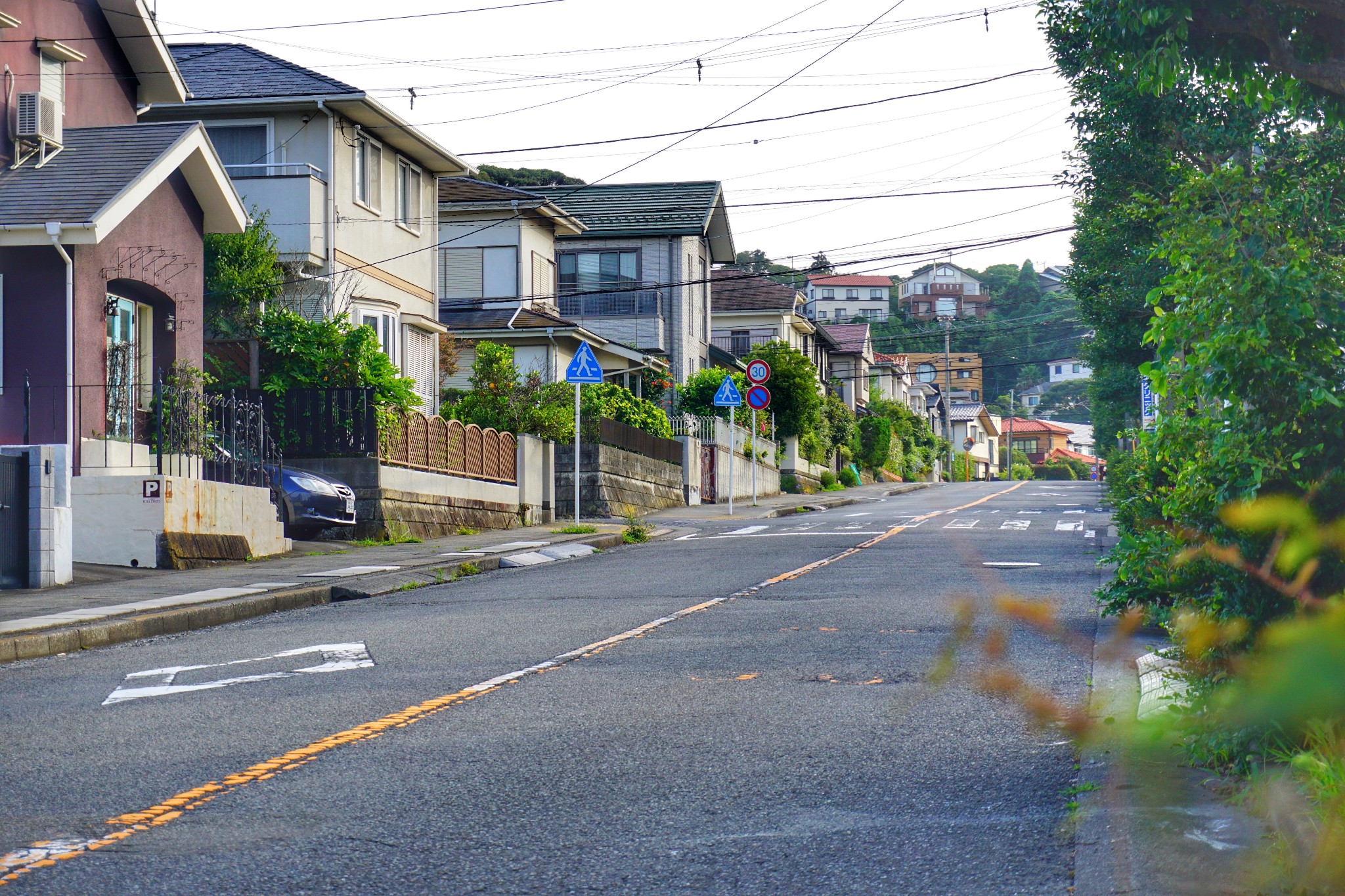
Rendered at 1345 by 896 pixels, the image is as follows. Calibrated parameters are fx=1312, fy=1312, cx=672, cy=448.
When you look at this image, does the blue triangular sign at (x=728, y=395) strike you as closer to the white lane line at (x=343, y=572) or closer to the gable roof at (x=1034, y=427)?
the white lane line at (x=343, y=572)

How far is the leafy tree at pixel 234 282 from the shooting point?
23016mm

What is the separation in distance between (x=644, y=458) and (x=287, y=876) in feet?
89.3

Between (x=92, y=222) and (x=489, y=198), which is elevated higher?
(x=489, y=198)

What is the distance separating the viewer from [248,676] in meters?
8.38

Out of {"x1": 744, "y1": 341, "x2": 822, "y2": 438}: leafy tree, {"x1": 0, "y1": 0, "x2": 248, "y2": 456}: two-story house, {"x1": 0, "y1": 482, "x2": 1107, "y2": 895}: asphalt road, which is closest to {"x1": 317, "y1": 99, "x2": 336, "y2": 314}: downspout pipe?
{"x1": 0, "y1": 0, "x2": 248, "y2": 456}: two-story house

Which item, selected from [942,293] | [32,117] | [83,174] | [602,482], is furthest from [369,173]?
[942,293]

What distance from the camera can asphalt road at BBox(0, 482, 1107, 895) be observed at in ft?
13.9

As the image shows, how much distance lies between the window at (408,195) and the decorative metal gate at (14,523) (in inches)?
598

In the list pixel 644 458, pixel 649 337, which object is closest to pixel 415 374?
pixel 644 458

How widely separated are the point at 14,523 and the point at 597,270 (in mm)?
31542

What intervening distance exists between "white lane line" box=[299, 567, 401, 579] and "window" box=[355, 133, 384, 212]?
12.2 meters

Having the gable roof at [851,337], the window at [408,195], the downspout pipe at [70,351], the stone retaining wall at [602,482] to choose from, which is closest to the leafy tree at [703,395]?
the stone retaining wall at [602,482]

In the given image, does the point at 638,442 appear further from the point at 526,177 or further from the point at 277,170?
the point at 526,177

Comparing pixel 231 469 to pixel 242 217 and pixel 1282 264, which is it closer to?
pixel 242 217
